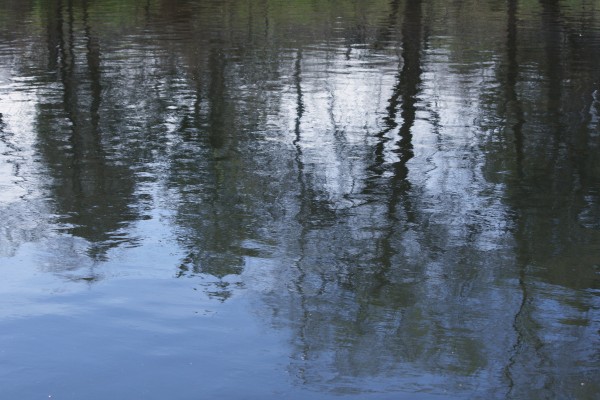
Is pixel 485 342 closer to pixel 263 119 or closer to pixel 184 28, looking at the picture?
pixel 263 119

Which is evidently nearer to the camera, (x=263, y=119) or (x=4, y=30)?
(x=263, y=119)

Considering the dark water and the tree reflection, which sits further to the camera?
the tree reflection

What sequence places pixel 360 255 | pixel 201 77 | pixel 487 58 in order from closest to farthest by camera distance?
pixel 360 255, pixel 201 77, pixel 487 58

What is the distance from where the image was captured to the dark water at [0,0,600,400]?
817cm

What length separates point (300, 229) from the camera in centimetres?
1189

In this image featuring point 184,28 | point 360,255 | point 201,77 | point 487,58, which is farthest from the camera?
point 184,28

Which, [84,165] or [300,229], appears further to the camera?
[84,165]

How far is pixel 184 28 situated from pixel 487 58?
11594 mm

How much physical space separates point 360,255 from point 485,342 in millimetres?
2544

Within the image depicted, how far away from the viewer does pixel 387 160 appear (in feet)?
50.3

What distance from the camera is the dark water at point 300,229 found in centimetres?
817

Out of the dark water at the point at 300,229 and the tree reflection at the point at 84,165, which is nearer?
the dark water at the point at 300,229

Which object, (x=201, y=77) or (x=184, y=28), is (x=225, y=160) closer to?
(x=201, y=77)

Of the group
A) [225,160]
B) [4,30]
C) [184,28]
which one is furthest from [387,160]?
[4,30]
